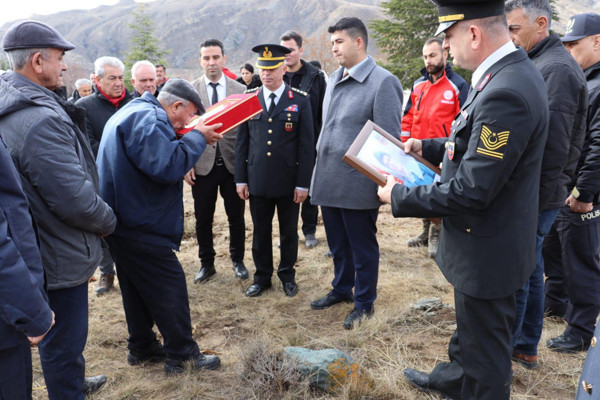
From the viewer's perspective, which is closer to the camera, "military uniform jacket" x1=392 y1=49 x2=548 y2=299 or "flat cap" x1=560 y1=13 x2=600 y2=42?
"military uniform jacket" x1=392 y1=49 x2=548 y2=299

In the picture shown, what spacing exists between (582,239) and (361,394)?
2062 mm

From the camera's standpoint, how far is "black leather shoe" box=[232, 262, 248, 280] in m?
4.91

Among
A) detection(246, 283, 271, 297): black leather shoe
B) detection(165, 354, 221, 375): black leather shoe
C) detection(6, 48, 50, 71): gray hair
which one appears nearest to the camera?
detection(6, 48, 50, 71): gray hair

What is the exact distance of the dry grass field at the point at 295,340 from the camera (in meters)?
2.80

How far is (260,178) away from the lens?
4.22 metres

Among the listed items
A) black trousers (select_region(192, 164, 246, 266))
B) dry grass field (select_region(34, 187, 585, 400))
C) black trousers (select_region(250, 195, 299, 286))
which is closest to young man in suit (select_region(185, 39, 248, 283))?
black trousers (select_region(192, 164, 246, 266))

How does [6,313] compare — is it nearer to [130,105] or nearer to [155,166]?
[155,166]

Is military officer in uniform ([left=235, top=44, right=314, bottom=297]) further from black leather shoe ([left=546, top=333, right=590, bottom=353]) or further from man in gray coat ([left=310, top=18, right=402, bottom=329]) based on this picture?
black leather shoe ([left=546, top=333, right=590, bottom=353])

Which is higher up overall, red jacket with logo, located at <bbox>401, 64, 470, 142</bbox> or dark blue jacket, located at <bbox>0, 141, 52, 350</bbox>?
red jacket with logo, located at <bbox>401, 64, 470, 142</bbox>

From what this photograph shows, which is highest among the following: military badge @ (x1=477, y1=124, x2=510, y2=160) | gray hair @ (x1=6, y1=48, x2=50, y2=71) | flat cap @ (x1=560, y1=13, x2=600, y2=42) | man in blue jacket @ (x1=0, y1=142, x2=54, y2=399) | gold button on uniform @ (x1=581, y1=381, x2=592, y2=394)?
flat cap @ (x1=560, y1=13, x2=600, y2=42)

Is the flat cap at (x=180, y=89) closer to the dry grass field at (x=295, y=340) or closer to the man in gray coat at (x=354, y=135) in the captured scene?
the man in gray coat at (x=354, y=135)

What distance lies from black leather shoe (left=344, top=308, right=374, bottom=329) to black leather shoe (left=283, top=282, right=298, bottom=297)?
2.80ft

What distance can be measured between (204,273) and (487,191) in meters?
3.72

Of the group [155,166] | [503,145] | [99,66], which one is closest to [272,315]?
[155,166]
